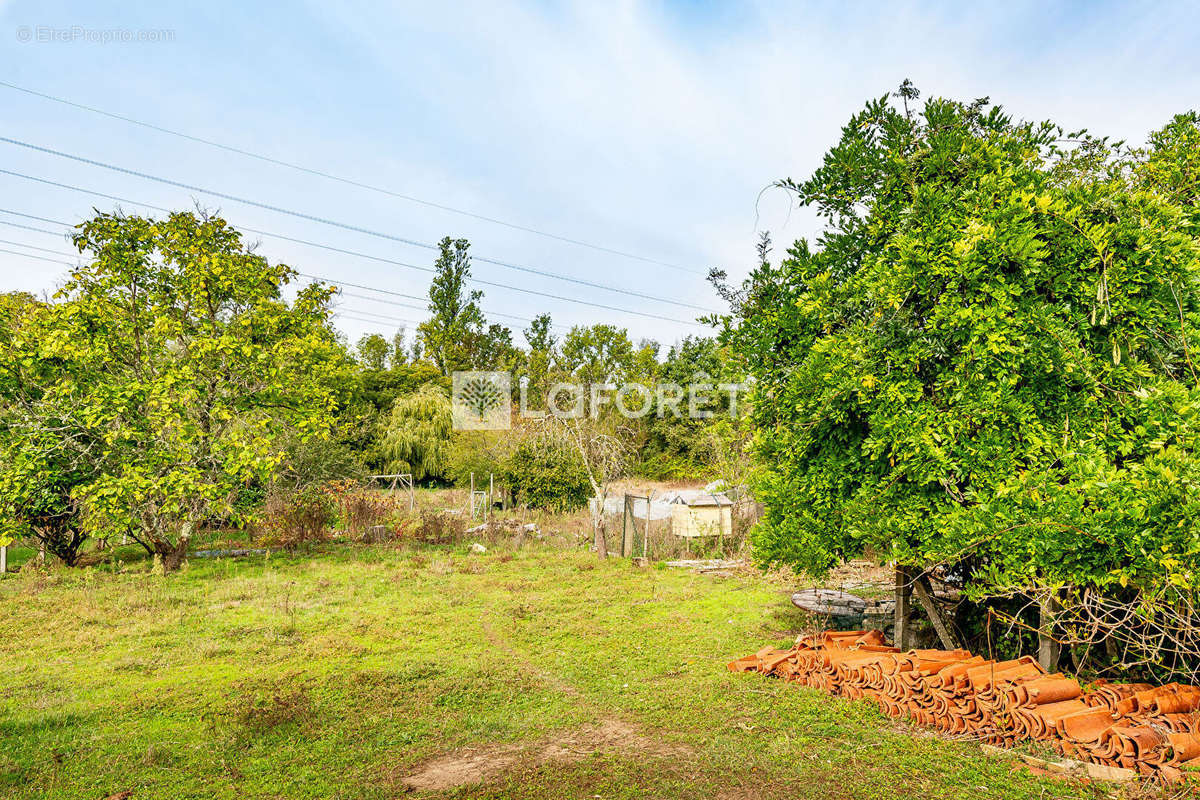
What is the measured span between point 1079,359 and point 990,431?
721 mm

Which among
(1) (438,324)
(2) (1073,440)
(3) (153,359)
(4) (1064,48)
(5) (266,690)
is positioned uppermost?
(1) (438,324)

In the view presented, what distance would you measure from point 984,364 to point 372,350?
153 ft

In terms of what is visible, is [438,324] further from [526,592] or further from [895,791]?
[895,791]

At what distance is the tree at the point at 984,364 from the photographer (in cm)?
378

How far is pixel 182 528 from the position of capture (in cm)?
1132

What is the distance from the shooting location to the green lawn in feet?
12.4

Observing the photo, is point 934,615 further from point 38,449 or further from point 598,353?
point 598,353

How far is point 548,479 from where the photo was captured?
17.8 m

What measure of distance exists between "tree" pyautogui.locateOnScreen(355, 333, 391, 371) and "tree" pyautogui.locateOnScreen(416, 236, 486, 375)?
38.0ft

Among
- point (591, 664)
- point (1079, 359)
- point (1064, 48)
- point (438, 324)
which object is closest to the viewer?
point (1079, 359)

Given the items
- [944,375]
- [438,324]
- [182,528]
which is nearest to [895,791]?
→ [944,375]

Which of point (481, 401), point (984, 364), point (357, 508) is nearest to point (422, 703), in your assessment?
point (984, 364)

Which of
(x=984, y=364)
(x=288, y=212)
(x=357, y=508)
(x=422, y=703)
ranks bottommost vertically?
(x=422, y=703)

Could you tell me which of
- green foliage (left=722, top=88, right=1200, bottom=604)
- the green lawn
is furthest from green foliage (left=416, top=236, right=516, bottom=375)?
green foliage (left=722, top=88, right=1200, bottom=604)
